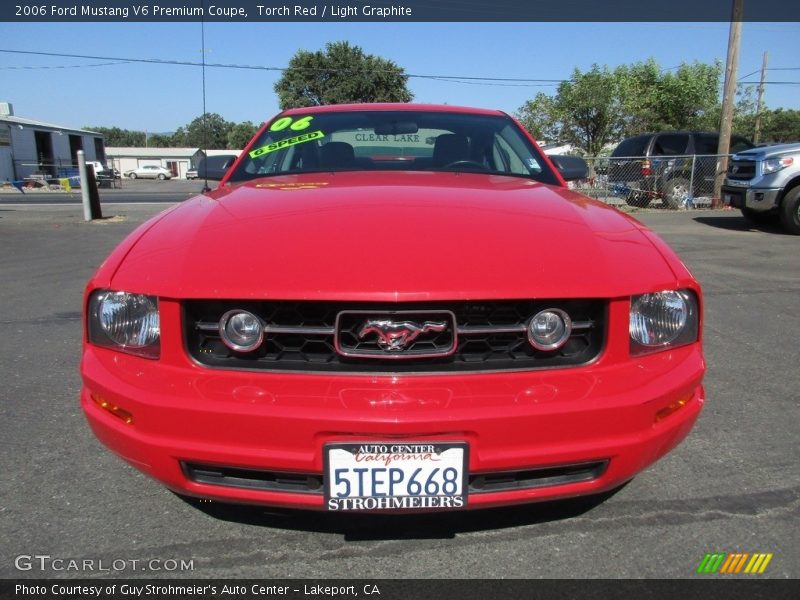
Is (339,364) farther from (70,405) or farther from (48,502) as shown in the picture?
(70,405)

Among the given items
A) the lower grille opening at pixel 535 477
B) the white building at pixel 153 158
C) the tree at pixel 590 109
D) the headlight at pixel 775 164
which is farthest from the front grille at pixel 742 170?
the white building at pixel 153 158

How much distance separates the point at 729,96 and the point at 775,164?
571 centimetres

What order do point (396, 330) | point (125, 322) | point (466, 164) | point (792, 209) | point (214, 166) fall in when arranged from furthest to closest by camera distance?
point (792, 209) → point (214, 166) → point (466, 164) → point (125, 322) → point (396, 330)

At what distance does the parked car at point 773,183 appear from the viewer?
973 cm

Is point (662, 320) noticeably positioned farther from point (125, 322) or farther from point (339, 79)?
point (339, 79)

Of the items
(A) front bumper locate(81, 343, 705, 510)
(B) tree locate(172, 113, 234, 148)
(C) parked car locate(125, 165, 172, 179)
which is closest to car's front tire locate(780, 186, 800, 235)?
(A) front bumper locate(81, 343, 705, 510)

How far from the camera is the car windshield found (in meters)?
3.16

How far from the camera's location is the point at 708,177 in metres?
14.6

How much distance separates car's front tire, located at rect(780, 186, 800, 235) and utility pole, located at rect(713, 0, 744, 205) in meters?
4.64

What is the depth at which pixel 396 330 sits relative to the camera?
1.73 metres

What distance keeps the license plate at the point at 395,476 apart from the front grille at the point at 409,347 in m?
0.23

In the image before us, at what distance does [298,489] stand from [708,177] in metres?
15.4

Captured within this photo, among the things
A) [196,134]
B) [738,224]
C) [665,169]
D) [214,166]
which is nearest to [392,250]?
[214,166]

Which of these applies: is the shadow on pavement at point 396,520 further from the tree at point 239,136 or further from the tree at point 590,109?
the tree at point 239,136
